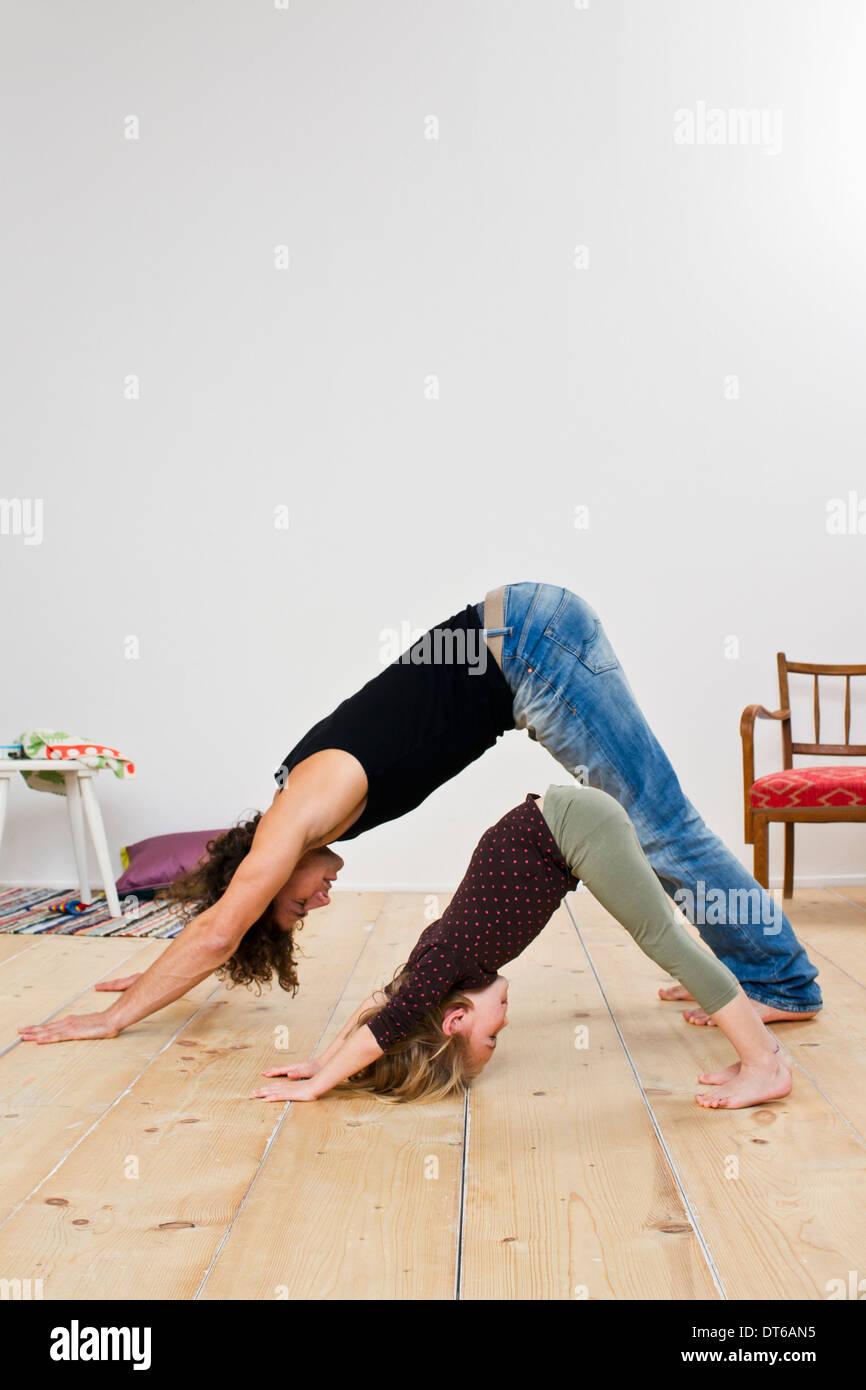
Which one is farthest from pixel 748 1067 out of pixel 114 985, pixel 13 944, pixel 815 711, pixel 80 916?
pixel 80 916

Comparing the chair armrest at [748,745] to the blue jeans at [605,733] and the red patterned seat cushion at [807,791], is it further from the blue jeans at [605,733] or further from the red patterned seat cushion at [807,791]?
the blue jeans at [605,733]

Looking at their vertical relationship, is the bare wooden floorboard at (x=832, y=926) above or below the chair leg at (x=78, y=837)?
below

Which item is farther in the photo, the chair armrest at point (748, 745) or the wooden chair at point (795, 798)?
the chair armrest at point (748, 745)

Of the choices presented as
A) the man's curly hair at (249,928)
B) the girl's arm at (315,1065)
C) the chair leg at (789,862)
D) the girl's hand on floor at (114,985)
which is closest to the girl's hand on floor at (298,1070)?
the girl's arm at (315,1065)

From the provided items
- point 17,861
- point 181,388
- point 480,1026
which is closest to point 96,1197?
point 480,1026

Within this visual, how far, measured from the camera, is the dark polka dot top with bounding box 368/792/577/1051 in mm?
1711

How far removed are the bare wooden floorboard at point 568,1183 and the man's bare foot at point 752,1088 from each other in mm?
120

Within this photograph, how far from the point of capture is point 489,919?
68.9 inches

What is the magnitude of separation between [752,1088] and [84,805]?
8.12 ft

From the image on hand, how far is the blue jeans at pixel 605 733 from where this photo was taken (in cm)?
202

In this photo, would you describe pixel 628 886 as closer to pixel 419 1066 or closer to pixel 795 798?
pixel 419 1066

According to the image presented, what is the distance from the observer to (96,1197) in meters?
1.43

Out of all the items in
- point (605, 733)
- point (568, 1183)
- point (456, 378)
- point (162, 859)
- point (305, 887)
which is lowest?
point (162, 859)
